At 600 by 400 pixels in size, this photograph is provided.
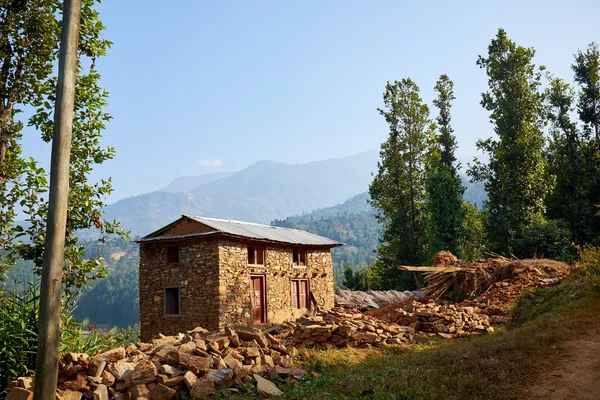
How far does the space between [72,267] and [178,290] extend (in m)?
10.8

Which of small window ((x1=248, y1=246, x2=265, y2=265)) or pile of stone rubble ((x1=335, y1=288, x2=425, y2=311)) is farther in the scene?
pile of stone rubble ((x1=335, y1=288, x2=425, y2=311))

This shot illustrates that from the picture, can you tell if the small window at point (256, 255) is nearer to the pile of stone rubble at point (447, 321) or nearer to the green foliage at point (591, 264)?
the pile of stone rubble at point (447, 321)

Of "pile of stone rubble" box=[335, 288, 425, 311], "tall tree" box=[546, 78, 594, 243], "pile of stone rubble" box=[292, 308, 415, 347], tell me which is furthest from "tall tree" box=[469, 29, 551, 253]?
"pile of stone rubble" box=[292, 308, 415, 347]

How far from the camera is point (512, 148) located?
3291 cm

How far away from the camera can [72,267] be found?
11008mm

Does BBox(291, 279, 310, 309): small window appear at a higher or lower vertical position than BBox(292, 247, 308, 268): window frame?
lower

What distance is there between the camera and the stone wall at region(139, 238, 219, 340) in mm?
20250

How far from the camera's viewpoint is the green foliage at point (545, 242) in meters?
27.8

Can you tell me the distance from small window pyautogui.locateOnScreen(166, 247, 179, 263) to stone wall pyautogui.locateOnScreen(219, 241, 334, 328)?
3.15 meters

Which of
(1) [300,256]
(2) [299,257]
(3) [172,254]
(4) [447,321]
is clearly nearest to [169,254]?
(3) [172,254]

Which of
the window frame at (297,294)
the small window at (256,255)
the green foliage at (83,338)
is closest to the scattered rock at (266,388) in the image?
the green foliage at (83,338)

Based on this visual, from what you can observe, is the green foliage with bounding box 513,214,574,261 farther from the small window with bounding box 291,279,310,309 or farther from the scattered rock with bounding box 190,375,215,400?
the scattered rock with bounding box 190,375,215,400

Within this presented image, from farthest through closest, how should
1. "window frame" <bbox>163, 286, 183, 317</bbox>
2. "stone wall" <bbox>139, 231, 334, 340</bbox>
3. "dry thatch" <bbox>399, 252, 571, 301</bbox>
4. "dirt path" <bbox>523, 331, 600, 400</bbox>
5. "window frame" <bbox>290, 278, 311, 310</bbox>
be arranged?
1. "window frame" <bbox>290, 278, 311, 310</bbox>
2. "window frame" <bbox>163, 286, 183, 317</bbox>
3. "stone wall" <bbox>139, 231, 334, 340</bbox>
4. "dry thatch" <bbox>399, 252, 571, 301</bbox>
5. "dirt path" <bbox>523, 331, 600, 400</bbox>

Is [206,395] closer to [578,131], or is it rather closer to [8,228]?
[8,228]
